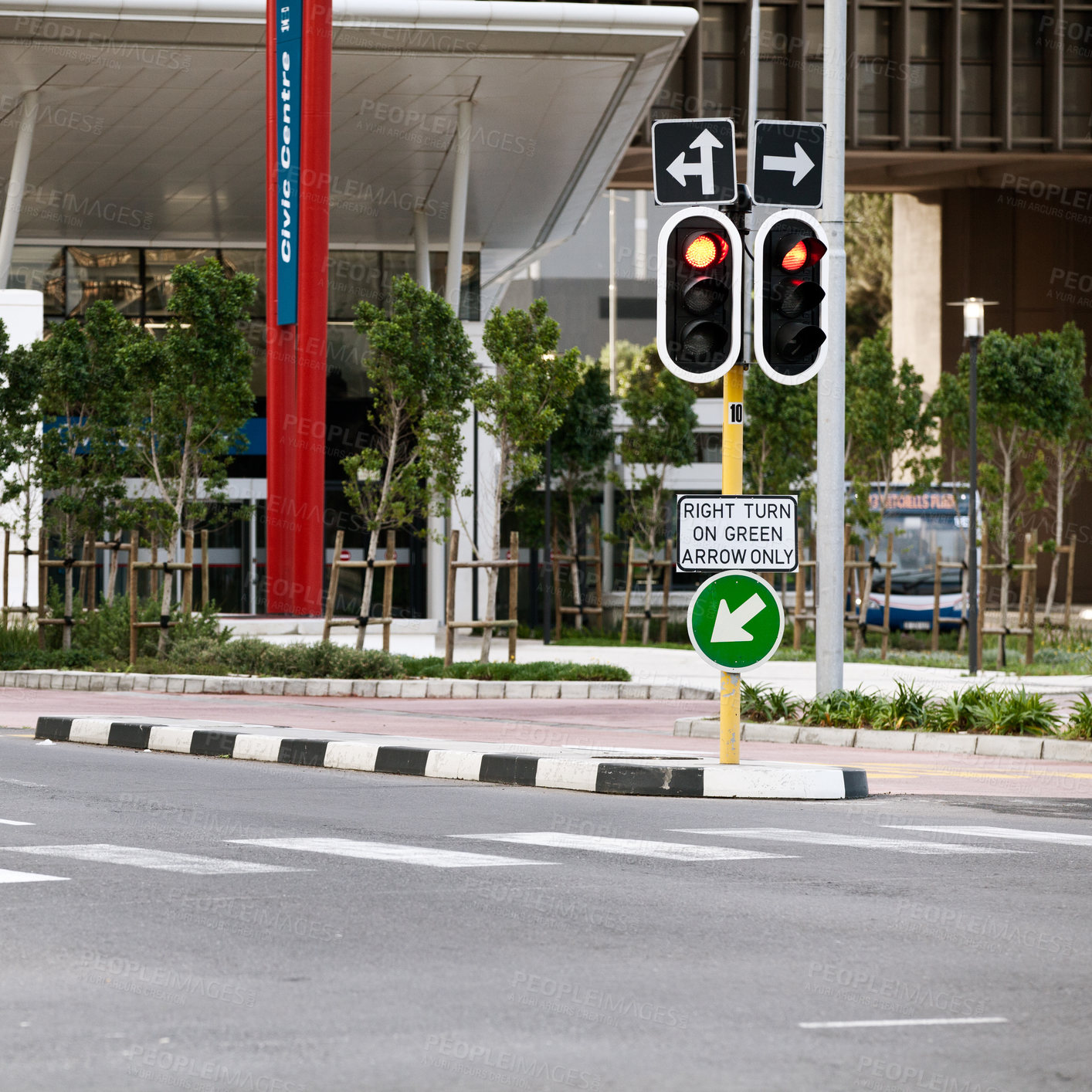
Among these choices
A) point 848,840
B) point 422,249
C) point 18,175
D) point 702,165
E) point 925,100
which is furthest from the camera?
point 925,100

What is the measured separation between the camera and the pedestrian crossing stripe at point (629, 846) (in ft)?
28.1

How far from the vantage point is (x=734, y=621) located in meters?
11.2

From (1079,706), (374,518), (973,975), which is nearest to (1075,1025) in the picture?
(973,975)

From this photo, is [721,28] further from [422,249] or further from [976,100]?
[422,249]

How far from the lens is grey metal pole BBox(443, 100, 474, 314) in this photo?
30.8 meters

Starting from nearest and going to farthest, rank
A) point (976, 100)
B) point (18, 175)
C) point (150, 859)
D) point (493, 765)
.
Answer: point (150, 859)
point (493, 765)
point (18, 175)
point (976, 100)

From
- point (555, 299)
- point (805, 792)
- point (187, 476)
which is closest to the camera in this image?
point (805, 792)

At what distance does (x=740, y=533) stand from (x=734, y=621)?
0.54m

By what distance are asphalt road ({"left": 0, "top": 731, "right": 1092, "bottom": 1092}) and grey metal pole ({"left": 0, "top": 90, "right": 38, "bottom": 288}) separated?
20.9 m

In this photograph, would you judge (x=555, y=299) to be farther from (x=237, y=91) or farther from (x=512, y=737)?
(x=512, y=737)

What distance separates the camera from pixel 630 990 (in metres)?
5.50

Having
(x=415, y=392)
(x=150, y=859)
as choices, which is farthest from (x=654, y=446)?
(x=150, y=859)

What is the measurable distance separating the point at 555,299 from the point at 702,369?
68.8 metres

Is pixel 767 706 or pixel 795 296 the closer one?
pixel 795 296
